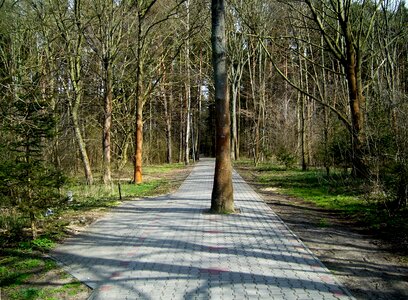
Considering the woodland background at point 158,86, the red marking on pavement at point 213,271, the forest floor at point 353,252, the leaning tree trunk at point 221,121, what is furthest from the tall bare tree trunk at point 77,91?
the red marking on pavement at point 213,271

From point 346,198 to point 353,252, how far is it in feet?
18.8

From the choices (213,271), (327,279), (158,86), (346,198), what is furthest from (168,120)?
(327,279)

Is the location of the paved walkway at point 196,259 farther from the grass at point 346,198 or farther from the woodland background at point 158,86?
the grass at point 346,198

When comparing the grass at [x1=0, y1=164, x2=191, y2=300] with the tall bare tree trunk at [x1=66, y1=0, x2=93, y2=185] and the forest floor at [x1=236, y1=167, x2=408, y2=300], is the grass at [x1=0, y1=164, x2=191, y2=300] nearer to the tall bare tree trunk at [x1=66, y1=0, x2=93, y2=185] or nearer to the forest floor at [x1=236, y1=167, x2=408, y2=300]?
the forest floor at [x1=236, y1=167, x2=408, y2=300]

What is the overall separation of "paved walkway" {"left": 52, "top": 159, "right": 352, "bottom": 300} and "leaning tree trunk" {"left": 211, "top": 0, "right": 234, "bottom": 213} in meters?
0.54

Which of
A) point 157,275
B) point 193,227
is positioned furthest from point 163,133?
point 157,275

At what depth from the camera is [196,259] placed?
6488 millimetres

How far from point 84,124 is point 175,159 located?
18.1 meters

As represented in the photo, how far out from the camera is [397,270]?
19.3 feet

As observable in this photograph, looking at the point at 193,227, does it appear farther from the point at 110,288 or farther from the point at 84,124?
the point at 84,124

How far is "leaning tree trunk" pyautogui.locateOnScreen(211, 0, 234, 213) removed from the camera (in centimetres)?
1027

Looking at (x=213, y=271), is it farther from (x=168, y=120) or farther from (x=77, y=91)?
(x=168, y=120)

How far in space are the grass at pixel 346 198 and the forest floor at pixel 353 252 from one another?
34cm

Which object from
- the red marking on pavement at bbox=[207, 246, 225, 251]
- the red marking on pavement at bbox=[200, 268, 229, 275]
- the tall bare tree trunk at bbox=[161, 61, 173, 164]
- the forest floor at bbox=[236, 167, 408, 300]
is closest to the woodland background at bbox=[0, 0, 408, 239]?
the tall bare tree trunk at bbox=[161, 61, 173, 164]
